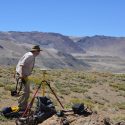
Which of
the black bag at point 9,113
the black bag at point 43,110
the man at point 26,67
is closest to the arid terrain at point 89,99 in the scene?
the black bag at point 9,113

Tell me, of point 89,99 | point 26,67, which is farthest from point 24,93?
point 89,99

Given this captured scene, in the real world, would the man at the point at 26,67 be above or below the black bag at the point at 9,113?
above

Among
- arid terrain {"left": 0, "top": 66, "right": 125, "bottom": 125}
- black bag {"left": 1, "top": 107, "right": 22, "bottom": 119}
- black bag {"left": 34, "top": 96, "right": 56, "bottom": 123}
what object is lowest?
arid terrain {"left": 0, "top": 66, "right": 125, "bottom": 125}

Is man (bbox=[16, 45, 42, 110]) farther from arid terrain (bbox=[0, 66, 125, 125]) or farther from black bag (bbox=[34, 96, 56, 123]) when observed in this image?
arid terrain (bbox=[0, 66, 125, 125])

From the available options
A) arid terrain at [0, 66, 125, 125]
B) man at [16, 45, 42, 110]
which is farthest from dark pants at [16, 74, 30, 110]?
arid terrain at [0, 66, 125, 125]

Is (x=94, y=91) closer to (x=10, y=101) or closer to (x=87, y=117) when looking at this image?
(x=10, y=101)

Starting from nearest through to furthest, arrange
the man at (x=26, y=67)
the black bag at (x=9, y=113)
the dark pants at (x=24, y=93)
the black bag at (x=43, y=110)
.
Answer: the black bag at (x=43, y=110) → the man at (x=26, y=67) → the dark pants at (x=24, y=93) → the black bag at (x=9, y=113)

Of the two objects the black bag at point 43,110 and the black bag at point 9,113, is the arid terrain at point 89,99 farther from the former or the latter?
the black bag at point 43,110

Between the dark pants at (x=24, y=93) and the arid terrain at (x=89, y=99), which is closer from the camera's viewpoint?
the arid terrain at (x=89, y=99)

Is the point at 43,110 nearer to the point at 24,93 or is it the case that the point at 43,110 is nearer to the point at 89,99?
the point at 24,93

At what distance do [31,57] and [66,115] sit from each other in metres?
2.67

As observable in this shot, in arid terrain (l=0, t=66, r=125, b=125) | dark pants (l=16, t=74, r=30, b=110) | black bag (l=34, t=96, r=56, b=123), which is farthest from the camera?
dark pants (l=16, t=74, r=30, b=110)

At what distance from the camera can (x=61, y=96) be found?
86.3ft

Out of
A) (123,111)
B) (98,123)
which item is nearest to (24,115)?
(98,123)
